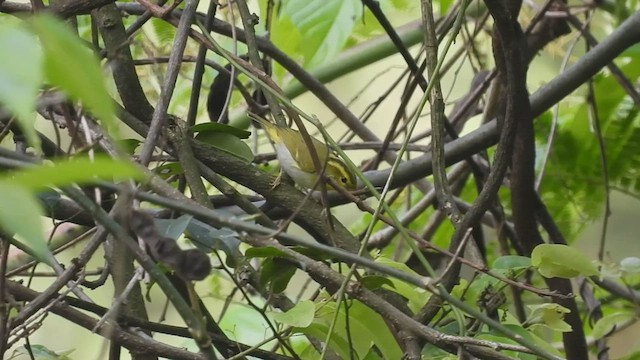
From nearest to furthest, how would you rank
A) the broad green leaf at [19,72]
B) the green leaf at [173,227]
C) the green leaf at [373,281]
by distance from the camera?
the broad green leaf at [19,72]
the green leaf at [173,227]
the green leaf at [373,281]

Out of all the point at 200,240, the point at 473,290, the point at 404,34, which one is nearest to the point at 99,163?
the point at 200,240

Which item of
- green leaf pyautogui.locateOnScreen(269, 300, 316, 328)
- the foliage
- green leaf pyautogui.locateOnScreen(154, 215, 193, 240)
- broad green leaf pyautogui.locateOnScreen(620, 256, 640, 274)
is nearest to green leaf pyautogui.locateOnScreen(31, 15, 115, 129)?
the foliage

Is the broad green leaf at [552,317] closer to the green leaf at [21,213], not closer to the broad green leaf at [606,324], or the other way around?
the broad green leaf at [606,324]

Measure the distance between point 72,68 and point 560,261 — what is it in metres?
0.47

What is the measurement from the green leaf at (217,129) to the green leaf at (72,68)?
0.41 m

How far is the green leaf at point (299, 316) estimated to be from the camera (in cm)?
53

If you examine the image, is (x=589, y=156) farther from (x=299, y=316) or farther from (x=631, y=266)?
(x=299, y=316)

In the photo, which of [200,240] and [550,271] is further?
[550,271]

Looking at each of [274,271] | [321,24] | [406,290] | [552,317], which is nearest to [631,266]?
[552,317]

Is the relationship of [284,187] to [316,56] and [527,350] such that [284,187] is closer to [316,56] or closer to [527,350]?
[527,350]

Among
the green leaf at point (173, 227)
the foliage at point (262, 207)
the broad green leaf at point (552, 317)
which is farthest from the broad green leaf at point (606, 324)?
the green leaf at point (173, 227)

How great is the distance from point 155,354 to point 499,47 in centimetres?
48

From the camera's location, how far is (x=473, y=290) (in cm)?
68

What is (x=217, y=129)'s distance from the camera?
0.67 m
